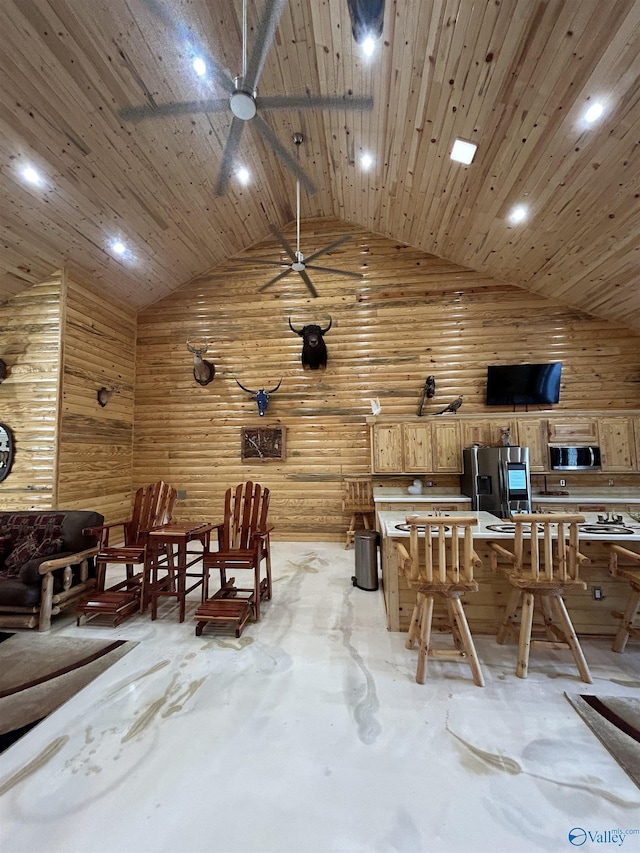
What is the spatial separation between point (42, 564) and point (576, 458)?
22.0 ft

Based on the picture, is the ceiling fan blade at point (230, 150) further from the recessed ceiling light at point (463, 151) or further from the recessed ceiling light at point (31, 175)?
the recessed ceiling light at point (463, 151)

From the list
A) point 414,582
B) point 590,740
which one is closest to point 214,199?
point 414,582

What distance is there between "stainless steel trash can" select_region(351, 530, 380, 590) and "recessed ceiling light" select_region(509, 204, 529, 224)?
14.5 ft

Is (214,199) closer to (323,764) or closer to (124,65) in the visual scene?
(124,65)

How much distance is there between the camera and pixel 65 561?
134 inches

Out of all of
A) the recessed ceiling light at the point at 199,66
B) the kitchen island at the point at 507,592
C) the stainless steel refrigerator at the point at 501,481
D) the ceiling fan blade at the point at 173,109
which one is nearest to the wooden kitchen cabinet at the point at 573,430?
the stainless steel refrigerator at the point at 501,481

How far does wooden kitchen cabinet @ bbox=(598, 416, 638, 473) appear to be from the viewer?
5.50 meters

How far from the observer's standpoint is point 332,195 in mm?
6465

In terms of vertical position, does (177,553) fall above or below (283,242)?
below

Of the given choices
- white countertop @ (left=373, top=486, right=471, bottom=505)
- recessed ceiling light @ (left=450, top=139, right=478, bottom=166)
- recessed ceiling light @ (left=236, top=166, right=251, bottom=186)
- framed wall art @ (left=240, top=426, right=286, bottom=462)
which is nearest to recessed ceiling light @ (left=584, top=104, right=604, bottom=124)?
recessed ceiling light @ (left=450, top=139, right=478, bottom=166)

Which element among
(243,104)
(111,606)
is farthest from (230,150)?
(111,606)

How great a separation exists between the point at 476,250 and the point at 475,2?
135 inches

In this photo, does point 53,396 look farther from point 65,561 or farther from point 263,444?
point 263,444

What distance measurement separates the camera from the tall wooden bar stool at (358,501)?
245 inches
